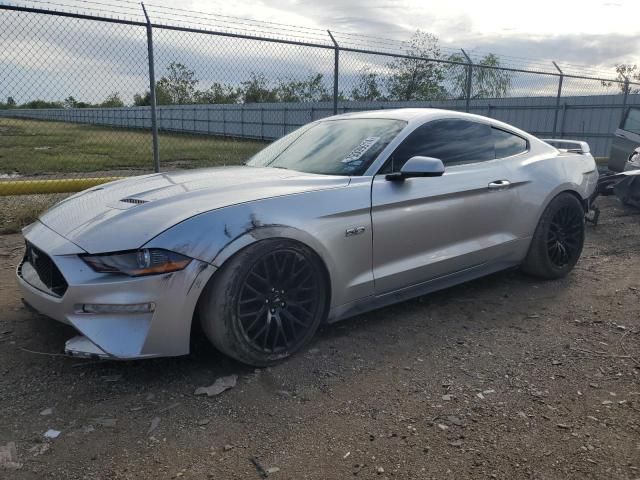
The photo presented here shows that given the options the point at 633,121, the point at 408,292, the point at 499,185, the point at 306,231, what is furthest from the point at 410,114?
the point at 633,121

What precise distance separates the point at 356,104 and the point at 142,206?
1709 cm

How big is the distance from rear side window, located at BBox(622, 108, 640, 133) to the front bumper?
10106 millimetres

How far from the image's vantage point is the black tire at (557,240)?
4.54m

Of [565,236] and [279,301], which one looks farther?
[565,236]

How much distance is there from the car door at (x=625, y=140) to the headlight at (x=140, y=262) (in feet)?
31.8

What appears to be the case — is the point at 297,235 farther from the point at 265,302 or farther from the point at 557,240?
the point at 557,240

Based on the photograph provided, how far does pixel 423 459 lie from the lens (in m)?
2.33

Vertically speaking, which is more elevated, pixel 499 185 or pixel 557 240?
pixel 499 185

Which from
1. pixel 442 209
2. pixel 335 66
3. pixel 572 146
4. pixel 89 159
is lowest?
pixel 89 159

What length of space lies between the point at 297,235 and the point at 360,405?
0.97 metres

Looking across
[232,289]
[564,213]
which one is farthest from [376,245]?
[564,213]

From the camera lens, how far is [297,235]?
10.0 feet

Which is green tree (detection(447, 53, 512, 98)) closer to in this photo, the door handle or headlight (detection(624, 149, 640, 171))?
headlight (detection(624, 149, 640, 171))

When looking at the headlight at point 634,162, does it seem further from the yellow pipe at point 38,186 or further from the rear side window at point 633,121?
the yellow pipe at point 38,186
